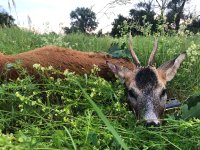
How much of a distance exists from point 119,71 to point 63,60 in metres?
0.68

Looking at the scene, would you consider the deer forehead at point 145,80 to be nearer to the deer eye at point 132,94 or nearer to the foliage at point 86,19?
the deer eye at point 132,94

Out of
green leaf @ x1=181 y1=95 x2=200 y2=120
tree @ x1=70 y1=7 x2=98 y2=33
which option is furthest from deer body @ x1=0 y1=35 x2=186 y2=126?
tree @ x1=70 y1=7 x2=98 y2=33

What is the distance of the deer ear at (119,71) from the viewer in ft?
18.0

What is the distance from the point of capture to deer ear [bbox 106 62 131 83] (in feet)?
18.0

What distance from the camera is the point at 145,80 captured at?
490 cm

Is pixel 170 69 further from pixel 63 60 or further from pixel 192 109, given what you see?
pixel 192 109

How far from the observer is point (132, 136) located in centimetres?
361

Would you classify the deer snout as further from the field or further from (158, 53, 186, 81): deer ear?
(158, 53, 186, 81): deer ear

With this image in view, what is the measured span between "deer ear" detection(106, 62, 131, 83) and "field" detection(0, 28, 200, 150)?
0.42 ft

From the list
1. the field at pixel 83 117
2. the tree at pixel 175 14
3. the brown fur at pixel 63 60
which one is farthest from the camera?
the tree at pixel 175 14

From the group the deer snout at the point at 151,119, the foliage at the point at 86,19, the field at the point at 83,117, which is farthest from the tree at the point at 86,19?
the deer snout at the point at 151,119

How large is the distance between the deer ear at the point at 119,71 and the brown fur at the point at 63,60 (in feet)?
0.45

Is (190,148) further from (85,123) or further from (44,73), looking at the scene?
(44,73)

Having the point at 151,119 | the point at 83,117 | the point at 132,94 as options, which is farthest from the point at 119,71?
the point at 83,117
